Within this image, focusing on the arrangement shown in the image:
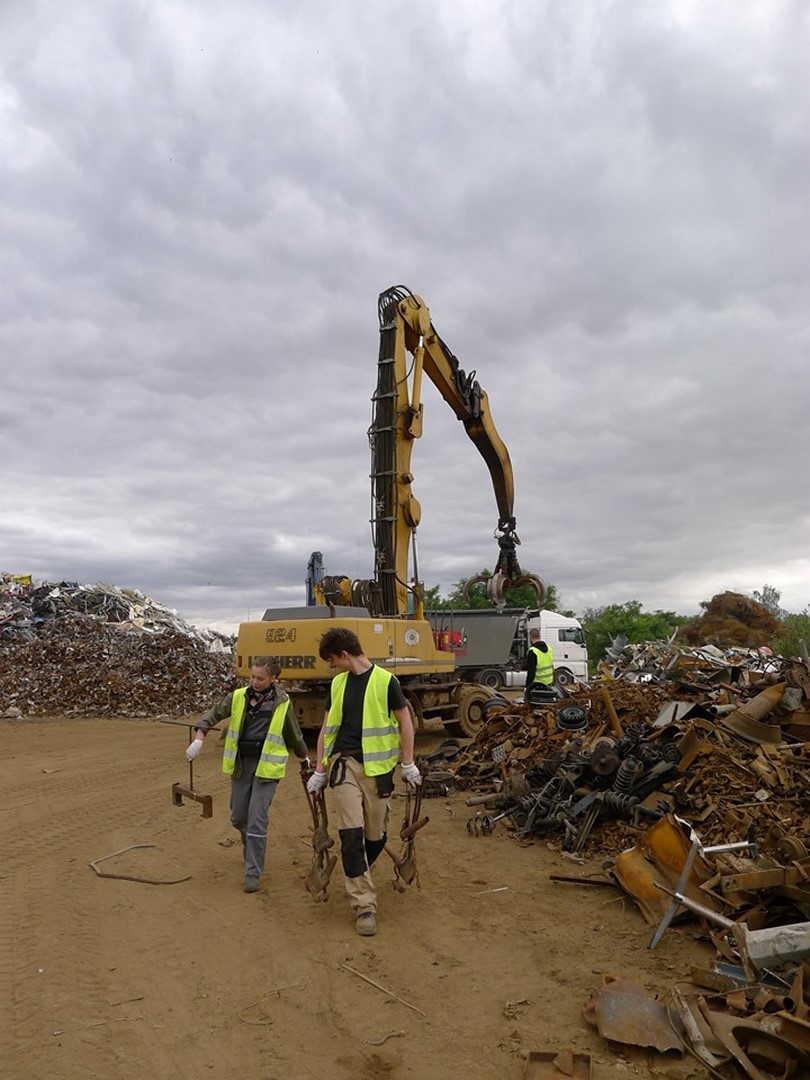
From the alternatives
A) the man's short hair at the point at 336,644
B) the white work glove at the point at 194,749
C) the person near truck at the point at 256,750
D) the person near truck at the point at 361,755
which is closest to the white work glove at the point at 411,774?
the person near truck at the point at 361,755

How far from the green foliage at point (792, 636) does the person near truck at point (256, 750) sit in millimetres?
24220

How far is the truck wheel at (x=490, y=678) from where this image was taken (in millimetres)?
21453

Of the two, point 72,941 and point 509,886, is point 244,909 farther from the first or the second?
point 509,886

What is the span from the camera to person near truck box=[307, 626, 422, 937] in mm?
5152

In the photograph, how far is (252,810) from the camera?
19.4 feet

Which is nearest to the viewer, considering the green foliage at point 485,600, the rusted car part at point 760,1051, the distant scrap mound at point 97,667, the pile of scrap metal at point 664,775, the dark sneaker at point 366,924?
the rusted car part at point 760,1051

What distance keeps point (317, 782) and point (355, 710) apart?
1.70ft

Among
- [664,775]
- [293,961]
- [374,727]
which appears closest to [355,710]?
[374,727]

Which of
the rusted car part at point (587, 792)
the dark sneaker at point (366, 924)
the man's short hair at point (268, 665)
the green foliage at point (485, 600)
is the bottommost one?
the dark sneaker at point (366, 924)

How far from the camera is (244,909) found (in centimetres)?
545

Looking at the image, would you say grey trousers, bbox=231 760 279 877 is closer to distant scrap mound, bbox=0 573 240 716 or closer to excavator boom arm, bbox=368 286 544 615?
excavator boom arm, bbox=368 286 544 615

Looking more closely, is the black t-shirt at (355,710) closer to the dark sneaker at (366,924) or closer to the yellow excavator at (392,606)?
the dark sneaker at (366,924)

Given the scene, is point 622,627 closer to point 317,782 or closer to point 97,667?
point 97,667

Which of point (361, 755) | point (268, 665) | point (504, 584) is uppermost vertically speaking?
point (504, 584)
